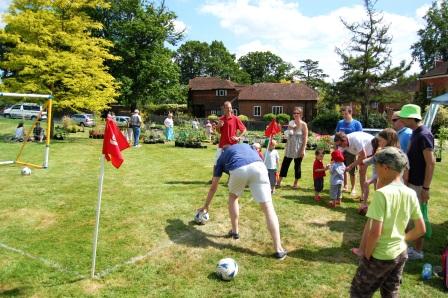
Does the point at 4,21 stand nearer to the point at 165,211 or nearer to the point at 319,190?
the point at 165,211

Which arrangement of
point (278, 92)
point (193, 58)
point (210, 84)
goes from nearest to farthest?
point (278, 92) < point (210, 84) < point (193, 58)

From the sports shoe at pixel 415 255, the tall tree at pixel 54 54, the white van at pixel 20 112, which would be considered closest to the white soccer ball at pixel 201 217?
the sports shoe at pixel 415 255

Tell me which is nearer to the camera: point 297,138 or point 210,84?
point 297,138

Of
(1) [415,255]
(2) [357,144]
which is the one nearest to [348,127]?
(2) [357,144]

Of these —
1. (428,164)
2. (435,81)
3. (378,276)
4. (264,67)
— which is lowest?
(378,276)

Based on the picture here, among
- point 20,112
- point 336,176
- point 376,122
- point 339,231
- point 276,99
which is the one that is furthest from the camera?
point 276,99

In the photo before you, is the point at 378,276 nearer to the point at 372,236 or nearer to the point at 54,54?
the point at 372,236

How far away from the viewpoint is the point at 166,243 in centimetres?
629

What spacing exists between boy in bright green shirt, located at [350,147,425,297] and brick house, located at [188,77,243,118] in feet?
186

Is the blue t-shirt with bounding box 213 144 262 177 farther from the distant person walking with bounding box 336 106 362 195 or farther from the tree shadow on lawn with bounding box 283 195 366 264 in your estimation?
the distant person walking with bounding box 336 106 362 195

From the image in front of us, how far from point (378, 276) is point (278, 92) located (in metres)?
52.6

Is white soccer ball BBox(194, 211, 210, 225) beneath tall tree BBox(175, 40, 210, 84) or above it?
beneath

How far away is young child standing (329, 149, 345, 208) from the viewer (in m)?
8.37

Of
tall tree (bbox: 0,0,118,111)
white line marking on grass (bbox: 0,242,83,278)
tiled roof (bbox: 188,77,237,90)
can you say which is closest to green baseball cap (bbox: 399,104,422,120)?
white line marking on grass (bbox: 0,242,83,278)
